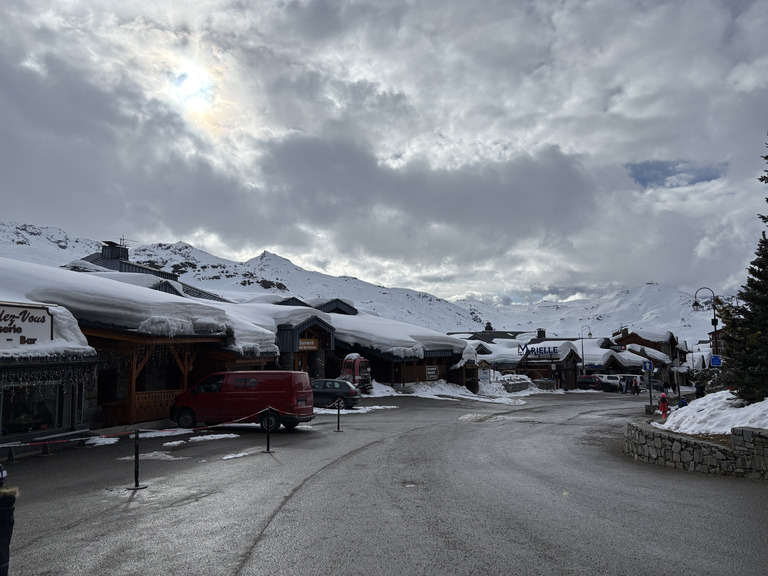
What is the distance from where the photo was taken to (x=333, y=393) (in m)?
28.0

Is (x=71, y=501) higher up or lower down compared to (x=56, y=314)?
lower down

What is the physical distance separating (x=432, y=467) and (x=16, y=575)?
8283 mm

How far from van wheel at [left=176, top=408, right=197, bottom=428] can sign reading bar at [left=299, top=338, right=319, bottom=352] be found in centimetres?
1496

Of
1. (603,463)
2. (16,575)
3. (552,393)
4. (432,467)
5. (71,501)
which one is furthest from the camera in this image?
(552,393)

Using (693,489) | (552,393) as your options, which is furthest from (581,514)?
(552,393)

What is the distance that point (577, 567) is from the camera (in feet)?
20.1

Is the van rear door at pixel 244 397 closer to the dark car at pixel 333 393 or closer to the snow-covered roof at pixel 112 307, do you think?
the snow-covered roof at pixel 112 307

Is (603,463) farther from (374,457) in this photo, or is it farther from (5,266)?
(5,266)

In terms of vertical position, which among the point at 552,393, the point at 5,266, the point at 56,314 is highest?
the point at 5,266

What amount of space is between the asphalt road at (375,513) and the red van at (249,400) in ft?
9.29

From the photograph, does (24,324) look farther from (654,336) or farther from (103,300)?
(654,336)

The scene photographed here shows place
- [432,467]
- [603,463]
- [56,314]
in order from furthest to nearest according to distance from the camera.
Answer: [56,314] < [603,463] < [432,467]

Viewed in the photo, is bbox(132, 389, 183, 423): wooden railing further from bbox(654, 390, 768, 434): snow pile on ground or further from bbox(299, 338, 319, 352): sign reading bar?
bbox(654, 390, 768, 434): snow pile on ground

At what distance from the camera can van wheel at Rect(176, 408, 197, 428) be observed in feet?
63.7
